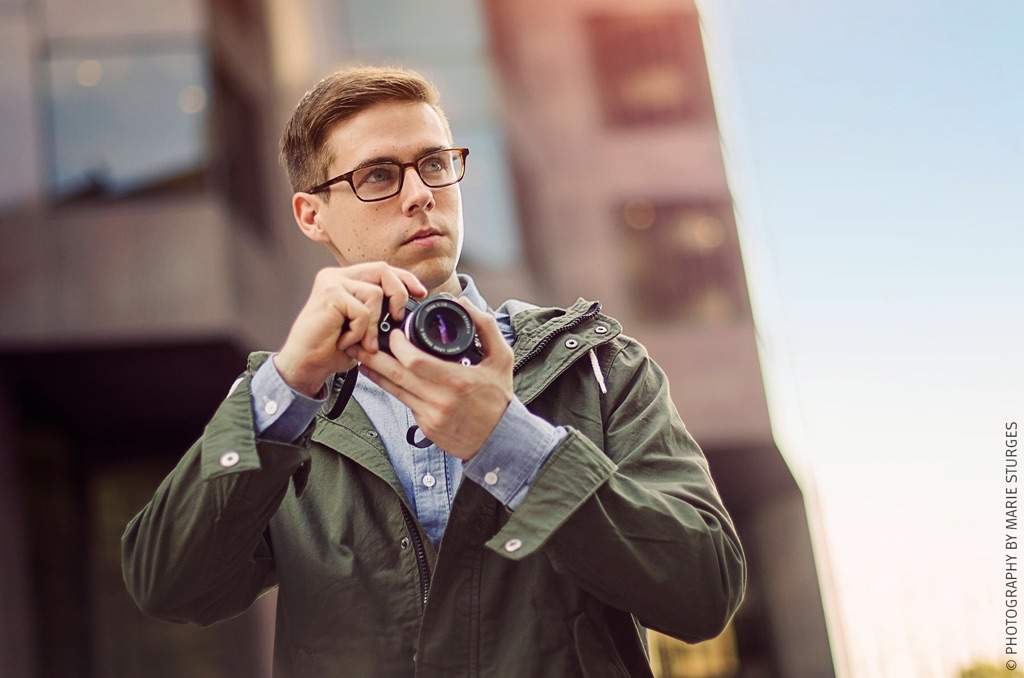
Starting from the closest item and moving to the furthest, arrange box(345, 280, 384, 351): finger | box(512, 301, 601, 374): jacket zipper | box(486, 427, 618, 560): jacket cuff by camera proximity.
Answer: box(486, 427, 618, 560): jacket cuff → box(345, 280, 384, 351): finger → box(512, 301, 601, 374): jacket zipper

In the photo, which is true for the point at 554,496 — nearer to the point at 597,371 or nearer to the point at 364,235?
the point at 597,371

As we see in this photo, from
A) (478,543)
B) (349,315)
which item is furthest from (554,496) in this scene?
(349,315)

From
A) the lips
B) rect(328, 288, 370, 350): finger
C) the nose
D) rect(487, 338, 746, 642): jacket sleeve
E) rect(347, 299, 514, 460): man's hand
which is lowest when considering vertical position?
rect(487, 338, 746, 642): jacket sleeve

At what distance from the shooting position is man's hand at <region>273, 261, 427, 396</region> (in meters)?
2.14

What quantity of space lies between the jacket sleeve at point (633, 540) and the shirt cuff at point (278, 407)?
0.40 meters

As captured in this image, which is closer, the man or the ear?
the man

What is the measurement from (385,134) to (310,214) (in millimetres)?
282

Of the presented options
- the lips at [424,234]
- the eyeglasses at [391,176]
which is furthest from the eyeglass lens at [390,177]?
the lips at [424,234]

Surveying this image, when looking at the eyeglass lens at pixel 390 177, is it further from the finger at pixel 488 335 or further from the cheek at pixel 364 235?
the finger at pixel 488 335

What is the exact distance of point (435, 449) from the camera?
2404 millimetres

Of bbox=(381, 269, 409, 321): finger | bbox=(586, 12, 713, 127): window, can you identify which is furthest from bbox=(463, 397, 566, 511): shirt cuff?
bbox=(586, 12, 713, 127): window

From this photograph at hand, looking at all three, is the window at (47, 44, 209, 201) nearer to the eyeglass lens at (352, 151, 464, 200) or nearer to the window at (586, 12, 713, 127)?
the window at (586, 12, 713, 127)

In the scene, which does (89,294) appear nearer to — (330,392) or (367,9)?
(367,9)

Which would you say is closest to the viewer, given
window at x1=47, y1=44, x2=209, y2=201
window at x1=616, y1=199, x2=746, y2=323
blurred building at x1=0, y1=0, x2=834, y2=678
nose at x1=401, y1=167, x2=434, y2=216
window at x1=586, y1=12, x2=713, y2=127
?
nose at x1=401, y1=167, x2=434, y2=216
